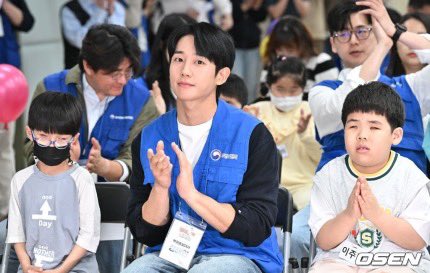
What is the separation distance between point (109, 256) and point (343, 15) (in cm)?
165

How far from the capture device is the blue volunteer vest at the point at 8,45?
22.2ft

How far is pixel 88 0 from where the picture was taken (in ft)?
23.8

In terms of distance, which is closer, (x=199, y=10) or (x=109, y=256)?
(x=109, y=256)

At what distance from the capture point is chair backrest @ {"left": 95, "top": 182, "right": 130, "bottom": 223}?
423cm

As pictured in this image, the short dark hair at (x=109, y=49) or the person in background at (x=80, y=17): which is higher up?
the short dark hair at (x=109, y=49)

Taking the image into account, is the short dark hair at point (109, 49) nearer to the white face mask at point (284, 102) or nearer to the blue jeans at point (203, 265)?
the white face mask at point (284, 102)

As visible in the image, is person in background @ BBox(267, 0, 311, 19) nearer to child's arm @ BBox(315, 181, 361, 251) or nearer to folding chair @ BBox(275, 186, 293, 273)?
folding chair @ BBox(275, 186, 293, 273)

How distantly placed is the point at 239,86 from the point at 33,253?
192 centimetres

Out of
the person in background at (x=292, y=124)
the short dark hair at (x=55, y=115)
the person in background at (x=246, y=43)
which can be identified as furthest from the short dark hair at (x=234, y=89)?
the person in background at (x=246, y=43)

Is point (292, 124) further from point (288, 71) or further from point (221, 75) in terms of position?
point (221, 75)

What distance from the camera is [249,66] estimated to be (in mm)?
8828

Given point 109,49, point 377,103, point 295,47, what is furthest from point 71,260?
point 295,47

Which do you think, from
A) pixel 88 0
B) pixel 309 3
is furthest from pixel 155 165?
pixel 309 3

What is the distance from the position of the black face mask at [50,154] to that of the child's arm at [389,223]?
1.28 metres
